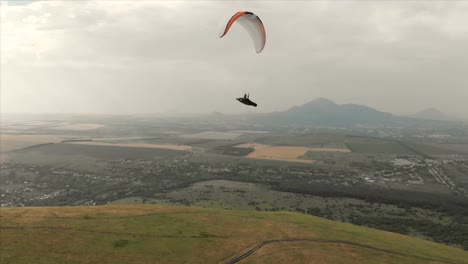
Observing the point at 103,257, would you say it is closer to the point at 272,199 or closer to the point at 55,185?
the point at 272,199

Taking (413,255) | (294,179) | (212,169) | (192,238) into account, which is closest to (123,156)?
(212,169)

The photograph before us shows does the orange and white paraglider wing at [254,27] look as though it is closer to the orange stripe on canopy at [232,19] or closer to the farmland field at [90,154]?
the orange stripe on canopy at [232,19]

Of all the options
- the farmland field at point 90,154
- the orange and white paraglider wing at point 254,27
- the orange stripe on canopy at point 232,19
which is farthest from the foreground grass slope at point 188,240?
the farmland field at point 90,154

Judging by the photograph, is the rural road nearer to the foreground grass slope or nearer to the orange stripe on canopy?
the foreground grass slope

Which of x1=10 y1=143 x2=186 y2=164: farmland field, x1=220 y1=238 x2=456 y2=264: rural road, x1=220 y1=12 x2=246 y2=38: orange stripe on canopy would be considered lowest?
x1=10 y1=143 x2=186 y2=164: farmland field

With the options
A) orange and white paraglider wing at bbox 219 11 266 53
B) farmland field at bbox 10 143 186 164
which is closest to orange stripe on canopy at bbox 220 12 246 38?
orange and white paraglider wing at bbox 219 11 266 53
